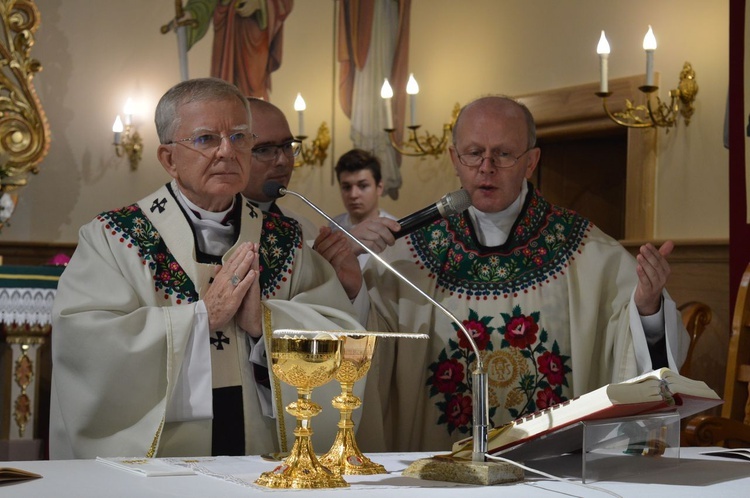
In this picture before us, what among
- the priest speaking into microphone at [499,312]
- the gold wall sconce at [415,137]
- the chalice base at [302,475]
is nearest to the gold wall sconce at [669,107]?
the gold wall sconce at [415,137]

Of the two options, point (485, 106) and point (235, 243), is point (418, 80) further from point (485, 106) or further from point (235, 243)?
point (235, 243)

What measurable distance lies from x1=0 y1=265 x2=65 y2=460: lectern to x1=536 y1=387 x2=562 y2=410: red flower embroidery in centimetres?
276

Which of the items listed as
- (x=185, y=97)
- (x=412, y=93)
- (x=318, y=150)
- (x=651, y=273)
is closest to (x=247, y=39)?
(x=318, y=150)

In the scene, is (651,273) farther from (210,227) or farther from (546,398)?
(210,227)

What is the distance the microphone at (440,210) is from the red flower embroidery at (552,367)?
679 mm

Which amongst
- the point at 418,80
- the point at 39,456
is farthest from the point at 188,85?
the point at 418,80

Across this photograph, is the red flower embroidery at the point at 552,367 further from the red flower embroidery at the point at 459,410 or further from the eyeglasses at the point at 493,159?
the eyeglasses at the point at 493,159

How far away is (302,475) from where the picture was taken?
2.02 metres

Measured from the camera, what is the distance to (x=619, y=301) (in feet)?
11.6

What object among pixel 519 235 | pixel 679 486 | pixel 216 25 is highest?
pixel 216 25

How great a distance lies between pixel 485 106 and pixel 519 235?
447mm

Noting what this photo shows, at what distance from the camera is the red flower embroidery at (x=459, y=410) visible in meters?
3.57

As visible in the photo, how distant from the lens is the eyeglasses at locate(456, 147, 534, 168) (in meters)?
3.56

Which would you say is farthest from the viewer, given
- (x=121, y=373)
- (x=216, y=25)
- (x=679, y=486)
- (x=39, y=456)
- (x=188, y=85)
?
(x=216, y=25)
